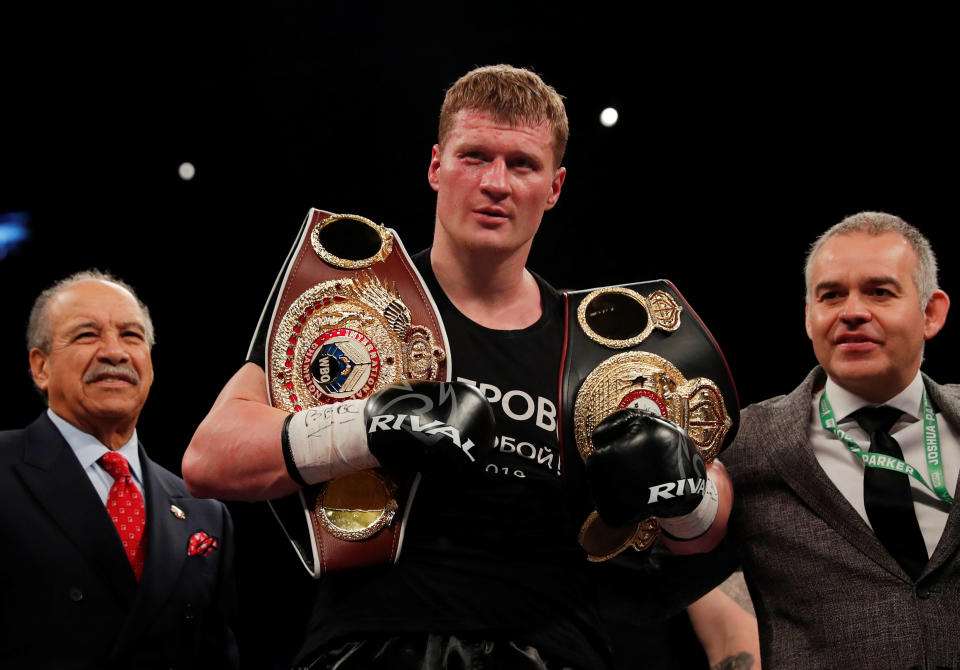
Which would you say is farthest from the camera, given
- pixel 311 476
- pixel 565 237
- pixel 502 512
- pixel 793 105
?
pixel 565 237

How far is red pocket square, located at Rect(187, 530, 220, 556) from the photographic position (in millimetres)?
2785

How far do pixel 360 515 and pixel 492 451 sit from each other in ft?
0.93

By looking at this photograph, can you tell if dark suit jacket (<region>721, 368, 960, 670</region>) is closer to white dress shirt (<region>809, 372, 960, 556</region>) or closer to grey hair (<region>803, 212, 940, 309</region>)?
white dress shirt (<region>809, 372, 960, 556</region>)

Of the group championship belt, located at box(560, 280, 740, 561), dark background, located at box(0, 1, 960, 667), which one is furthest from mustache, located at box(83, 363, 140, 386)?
championship belt, located at box(560, 280, 740, 561)

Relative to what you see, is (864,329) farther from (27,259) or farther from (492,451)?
(27,259)

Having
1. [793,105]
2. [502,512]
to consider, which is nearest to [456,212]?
[502,512]

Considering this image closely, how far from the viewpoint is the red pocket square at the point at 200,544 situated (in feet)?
9.14

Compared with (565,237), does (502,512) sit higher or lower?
lower

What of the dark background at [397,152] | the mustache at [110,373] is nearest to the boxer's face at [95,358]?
the mustache at [110,373]

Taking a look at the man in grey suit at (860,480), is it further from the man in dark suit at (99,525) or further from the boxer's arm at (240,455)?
the man in dark suit at (99,525)

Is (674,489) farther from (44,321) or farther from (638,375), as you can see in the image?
(44,321)

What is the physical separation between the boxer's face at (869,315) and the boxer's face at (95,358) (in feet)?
6.89

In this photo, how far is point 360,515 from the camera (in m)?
1.56

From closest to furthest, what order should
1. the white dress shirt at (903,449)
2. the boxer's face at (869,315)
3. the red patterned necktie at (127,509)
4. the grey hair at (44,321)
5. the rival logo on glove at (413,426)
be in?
1. the rival logo on glove at (413,426)
2. the white dress shirt at (903,449)
3. the boxer's face at (869,315)
4. the red patterned necktie at (127,509)
5. the grey hair at (44,321)
